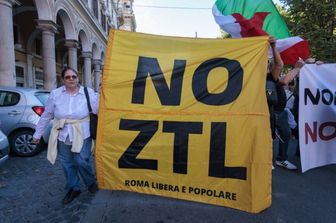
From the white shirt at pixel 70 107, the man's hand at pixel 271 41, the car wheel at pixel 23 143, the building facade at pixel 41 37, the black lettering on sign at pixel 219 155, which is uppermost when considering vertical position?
the building facade at pixel 41 37

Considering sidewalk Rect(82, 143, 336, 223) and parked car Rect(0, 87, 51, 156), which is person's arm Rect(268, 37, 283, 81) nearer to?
sidewalk Rect(82, 143, 336, 223)

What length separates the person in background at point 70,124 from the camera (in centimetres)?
379

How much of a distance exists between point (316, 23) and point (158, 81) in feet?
51.0

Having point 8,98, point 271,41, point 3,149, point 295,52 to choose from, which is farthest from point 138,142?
point 8,98

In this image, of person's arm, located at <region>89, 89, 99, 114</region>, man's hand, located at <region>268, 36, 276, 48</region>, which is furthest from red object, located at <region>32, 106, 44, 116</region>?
man's hand, located at <region>268, 36, 276, 48</region>

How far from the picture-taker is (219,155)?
3217 mm

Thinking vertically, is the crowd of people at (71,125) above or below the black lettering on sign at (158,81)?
below

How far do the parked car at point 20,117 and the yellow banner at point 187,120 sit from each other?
380cm

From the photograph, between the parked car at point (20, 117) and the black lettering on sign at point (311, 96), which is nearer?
the black lettering on sign at point (311, 96)

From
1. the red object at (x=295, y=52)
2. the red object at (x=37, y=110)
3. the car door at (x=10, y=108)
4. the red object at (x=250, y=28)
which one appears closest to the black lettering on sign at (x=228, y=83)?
the red object at (x=250, y=28)

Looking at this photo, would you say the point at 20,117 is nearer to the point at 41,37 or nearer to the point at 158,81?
the point at 158,81

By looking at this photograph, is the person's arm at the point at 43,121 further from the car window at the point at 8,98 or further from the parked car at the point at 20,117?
the car window at the point at 8,98

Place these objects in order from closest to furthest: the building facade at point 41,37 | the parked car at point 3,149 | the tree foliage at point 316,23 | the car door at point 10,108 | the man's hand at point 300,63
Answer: the man's hand at point 300,63, the parked car at point 3,149, the car door at point 10,108, the building facade at point 41,37, the tree foliage at point 316,23

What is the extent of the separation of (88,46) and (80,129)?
20.9 metres
